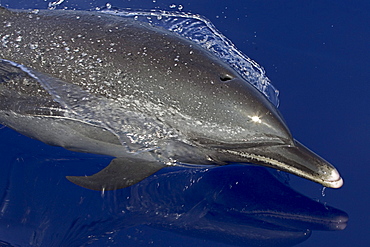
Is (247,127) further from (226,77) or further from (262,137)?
(226,77)

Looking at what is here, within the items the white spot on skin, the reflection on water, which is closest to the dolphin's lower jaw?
the white spot on skin

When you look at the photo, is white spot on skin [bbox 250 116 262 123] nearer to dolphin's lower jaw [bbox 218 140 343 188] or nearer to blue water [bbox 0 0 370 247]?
dolphin's lower jaw [bbox 218 140 343 188]

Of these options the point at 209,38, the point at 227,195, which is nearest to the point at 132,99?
the point at 227,195

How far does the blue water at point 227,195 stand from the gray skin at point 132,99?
217mm

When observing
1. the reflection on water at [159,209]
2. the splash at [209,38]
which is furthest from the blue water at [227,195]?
the splash at [209,38]

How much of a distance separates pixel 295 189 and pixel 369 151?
2.56 ft

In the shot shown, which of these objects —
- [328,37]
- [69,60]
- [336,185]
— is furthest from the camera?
[328,37]

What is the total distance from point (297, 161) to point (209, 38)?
1692 mm

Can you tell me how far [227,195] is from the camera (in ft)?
11.4

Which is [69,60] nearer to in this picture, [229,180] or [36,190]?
[36,190]

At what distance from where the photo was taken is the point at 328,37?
15.5 ft

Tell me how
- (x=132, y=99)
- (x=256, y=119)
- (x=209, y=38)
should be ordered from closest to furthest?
(x=256, y=119) → (x=132, y=99) → (x=209, y=38)

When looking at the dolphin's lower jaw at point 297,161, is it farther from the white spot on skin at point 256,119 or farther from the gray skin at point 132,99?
the white spot on skin at point 256,119

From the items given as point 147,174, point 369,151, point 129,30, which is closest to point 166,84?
point 129,30
